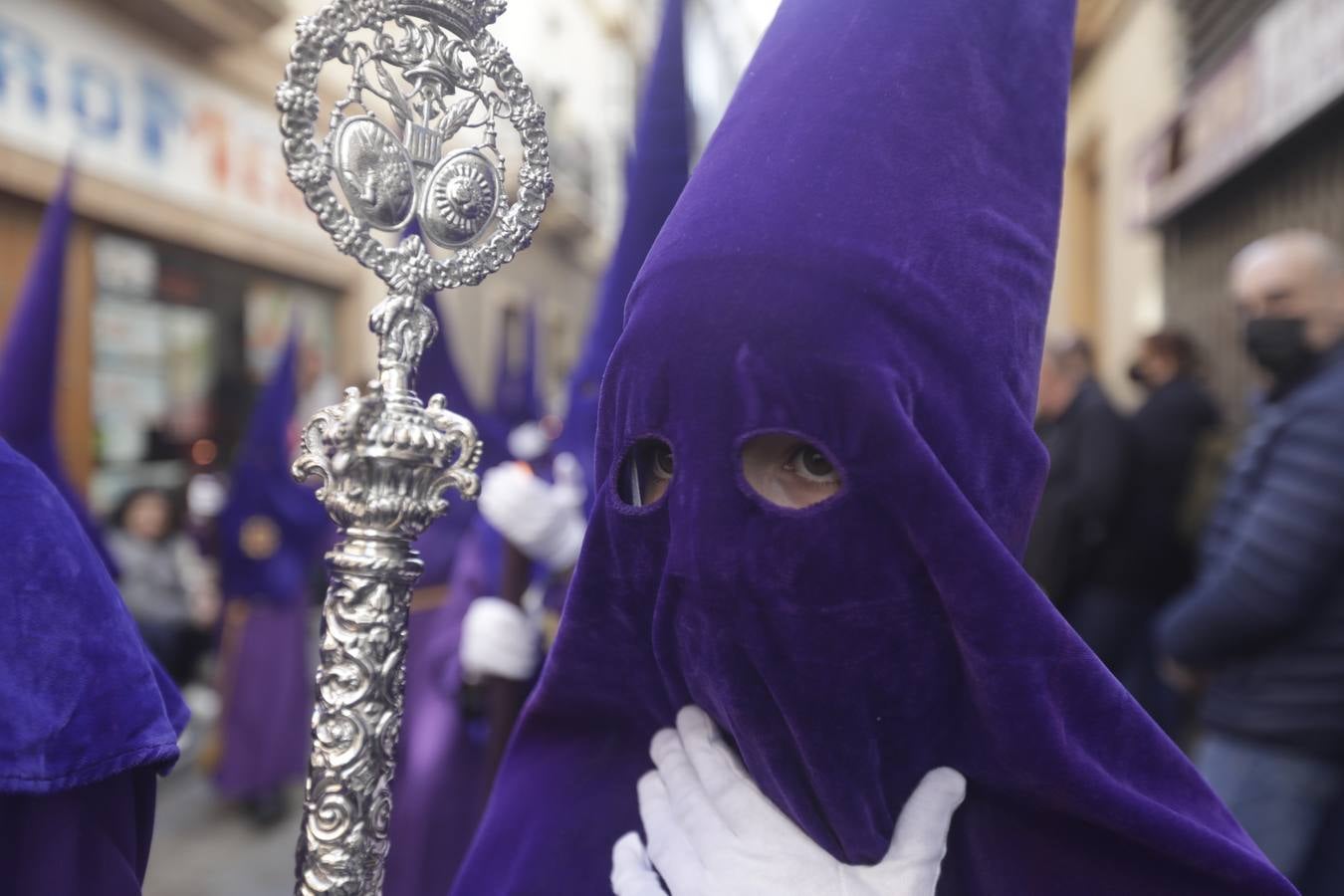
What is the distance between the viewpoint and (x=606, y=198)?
20641mm

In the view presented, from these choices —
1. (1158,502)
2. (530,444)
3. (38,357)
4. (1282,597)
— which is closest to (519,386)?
(530,444)

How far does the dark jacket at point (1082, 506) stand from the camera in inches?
146

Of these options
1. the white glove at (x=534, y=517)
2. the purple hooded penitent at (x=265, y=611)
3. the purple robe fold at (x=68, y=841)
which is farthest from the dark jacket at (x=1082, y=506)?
the purple hooded penitent at (x=265, y=611)

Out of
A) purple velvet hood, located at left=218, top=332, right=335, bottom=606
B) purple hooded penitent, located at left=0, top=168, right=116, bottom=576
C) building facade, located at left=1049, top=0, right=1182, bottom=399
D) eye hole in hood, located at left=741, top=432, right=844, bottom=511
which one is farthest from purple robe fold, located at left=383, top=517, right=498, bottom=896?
building facade, located at left=1049, top=0, right=1182, bottom=399

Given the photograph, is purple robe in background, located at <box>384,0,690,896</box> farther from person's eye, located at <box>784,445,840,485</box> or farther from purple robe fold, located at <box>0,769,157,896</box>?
purple robe fold, located at <box>0,769,157,896</box>

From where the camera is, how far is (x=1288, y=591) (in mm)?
2178

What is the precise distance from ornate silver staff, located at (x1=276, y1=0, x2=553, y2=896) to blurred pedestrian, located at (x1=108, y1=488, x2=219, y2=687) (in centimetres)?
386

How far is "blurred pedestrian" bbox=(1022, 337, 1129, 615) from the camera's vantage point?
372 cm

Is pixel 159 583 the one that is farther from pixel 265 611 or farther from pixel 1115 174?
pixel 1115 174

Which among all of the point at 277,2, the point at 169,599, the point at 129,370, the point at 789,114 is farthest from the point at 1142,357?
the point at 277,2

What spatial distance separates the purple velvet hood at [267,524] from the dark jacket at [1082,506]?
3173 millimetres

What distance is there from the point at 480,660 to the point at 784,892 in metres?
1.41

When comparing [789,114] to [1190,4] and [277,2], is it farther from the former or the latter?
[277,2]

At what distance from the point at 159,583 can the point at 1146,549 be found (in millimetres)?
3985
